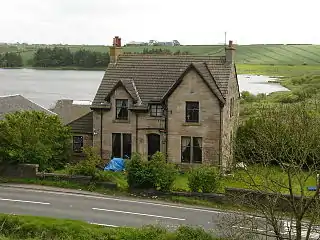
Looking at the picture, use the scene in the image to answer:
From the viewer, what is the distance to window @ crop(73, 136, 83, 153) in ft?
134

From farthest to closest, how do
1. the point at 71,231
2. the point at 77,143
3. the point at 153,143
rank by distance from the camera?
the point at 77,143
the point at 153,143
the point at 71,231

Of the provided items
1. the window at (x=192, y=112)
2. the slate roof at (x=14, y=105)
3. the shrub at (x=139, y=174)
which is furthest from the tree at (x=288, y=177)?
the slate roof at (x=14, y=105)

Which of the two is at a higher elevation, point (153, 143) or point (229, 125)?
point (229, 125)

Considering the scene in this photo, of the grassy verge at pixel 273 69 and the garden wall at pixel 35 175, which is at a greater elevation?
the grassy verge at pixel 273 69

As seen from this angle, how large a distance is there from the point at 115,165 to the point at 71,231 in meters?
13.4

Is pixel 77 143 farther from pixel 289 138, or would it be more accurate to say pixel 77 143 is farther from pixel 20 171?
pixel 289 138

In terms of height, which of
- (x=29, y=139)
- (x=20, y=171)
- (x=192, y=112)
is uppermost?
(x=192, y=112)

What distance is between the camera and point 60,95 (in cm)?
10200

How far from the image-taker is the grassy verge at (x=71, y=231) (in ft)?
76.5

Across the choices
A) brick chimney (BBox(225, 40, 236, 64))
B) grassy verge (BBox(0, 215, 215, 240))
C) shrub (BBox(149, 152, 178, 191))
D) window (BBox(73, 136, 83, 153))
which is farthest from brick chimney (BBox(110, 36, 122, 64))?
grassy verge (BBox(0, 215, 215, 240))

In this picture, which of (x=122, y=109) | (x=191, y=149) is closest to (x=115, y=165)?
(x=122, y=109)

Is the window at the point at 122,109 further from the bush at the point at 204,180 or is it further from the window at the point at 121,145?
the bush at the point at 204,180

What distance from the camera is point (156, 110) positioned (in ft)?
126

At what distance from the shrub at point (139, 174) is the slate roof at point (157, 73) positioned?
7564 millimetres
